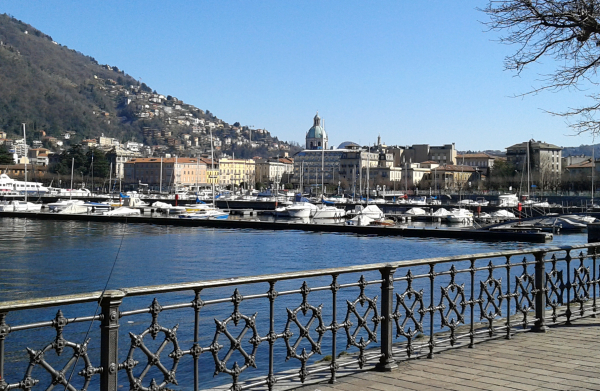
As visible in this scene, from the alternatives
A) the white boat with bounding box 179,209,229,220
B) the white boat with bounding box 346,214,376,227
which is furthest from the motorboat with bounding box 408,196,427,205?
the white boat with bounding box 346,214,376,227

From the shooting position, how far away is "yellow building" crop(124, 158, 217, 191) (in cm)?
18212

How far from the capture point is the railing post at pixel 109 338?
4602 millimetres

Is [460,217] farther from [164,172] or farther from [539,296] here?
[164,172]

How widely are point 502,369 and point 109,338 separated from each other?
3.74 meters

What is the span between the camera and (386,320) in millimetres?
6656

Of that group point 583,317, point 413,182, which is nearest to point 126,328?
point 583,317

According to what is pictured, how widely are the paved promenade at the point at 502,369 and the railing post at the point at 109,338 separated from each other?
1.83m

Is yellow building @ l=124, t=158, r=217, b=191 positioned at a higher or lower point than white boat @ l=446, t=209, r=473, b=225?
higher

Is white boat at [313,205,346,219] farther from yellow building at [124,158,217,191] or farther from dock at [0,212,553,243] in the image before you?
yellow building at [124,158,217,191]

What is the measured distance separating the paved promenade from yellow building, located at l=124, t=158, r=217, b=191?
173 metres

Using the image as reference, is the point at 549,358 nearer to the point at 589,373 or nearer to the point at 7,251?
the point at 589,373

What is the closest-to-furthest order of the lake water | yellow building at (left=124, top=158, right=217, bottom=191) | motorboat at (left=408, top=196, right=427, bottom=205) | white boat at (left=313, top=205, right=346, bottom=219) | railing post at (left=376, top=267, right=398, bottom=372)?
railing post at (left=376, top=267, right=398, bottom=372) → the lake water → white boat at (left=313, top=205, right=346, bottom=219) → motorboat at (left=408, top=196, right=427, bottom=205) → yellow building at (left=124, top=158, right=217, bottom=191)

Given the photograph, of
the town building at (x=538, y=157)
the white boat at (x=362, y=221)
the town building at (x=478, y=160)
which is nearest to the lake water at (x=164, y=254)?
the white boat at (x=362, y=221)

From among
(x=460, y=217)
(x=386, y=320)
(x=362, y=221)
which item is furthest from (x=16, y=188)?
(x=386, y=320)
